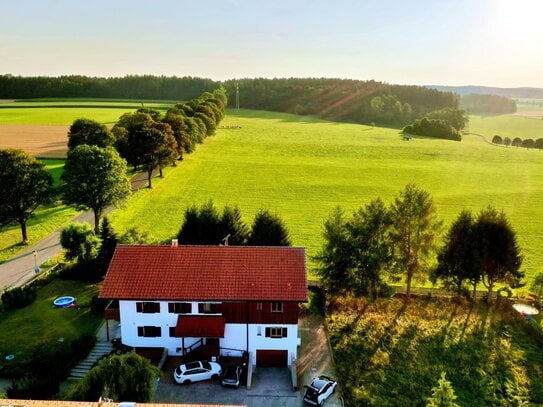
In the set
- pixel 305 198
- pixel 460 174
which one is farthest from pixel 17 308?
pixel 460 174

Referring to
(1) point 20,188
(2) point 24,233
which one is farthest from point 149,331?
(1) point 20,188

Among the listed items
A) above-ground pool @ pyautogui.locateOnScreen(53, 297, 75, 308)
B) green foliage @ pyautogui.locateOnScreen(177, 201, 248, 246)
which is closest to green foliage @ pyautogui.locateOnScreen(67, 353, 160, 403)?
above-ground pool @ pyautogui.locateOnScreen(53, 297, 75, 308)

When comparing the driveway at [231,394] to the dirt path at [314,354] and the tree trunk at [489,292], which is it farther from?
the tree trunk at [489,292]

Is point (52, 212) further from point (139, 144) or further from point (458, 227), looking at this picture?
point (458, 227)

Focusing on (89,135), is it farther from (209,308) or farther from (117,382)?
(117,382)

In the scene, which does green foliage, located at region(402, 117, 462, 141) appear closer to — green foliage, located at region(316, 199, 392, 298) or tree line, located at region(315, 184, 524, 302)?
tree line, located at region(315, 184, 524, 302)
